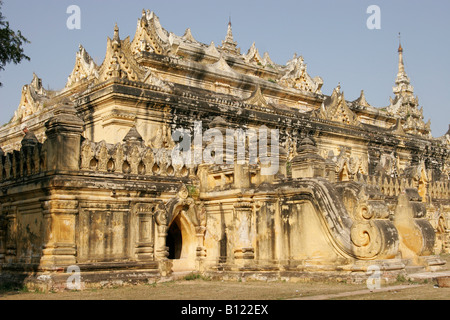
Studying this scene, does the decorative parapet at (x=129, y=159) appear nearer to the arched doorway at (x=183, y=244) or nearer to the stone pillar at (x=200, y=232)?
the stone pillar at (x=200, y=232)

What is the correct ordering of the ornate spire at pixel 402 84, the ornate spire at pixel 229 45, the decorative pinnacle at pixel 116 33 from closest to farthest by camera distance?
the decorative pinnacle at pixel 116 33 → the ornate spire at pixel 229 45 → the ornate spire at pixel 402 84

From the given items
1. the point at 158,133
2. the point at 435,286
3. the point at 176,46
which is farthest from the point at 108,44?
the point at 435,286

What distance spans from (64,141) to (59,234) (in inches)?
92.9

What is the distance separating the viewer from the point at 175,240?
17984 mm

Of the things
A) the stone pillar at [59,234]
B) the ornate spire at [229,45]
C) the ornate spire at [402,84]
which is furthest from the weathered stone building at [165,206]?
the ornate spire at [402,84]

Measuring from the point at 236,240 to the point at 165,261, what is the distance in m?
2.10

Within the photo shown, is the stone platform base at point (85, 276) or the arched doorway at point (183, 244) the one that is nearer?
the stone platform base at point (85, 276)

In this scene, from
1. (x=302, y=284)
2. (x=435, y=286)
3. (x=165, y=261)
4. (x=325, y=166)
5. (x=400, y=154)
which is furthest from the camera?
(x=400, y=154)

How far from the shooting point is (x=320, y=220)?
14.9 metres

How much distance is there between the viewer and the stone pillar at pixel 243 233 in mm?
16156

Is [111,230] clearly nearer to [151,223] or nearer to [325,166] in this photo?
[151,223]

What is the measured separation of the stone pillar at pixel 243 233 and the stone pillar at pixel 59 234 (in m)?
4.58

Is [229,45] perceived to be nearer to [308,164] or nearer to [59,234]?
[308,164]

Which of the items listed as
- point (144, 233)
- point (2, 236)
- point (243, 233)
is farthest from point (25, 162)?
point (243, 233)
